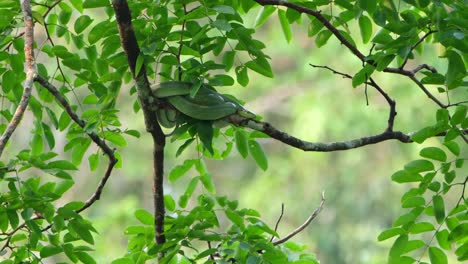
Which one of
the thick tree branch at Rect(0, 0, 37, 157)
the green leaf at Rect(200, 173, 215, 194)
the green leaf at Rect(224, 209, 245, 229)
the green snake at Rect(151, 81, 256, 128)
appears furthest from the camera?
the green leaf at Rect(200, 173, 215, 194)

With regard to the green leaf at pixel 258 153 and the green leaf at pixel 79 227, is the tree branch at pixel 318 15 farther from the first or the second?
the green leaf at pixel 79 227

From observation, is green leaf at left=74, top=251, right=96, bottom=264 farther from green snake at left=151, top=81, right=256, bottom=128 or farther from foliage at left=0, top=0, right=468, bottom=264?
green snake at left=151, top=81, right=256, bottom=128

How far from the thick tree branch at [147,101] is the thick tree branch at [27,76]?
180 millimetres

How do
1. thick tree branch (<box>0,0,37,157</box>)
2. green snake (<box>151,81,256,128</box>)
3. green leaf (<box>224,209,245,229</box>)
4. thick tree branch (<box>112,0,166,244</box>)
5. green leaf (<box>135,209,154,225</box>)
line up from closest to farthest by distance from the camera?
thick tree branch (<box>0,0,37,157</box>)
thick tree branch (<box>112,0,166,244</box>)
green snake (<box>151,81,256,128</box>)
green leaf (<box>224,209,245,229</box>)
green leaf (<box>135,209,154,225</box>)

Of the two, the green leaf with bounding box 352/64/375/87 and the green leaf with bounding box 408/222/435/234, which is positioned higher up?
the green leaf with bounding box 352/64/375/87

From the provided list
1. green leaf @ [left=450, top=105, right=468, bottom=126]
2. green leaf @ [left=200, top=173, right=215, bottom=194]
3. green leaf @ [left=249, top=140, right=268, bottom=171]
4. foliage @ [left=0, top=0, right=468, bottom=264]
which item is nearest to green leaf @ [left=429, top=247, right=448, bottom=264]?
foliage @ [left=0, top=0, right=468, bottom=264]

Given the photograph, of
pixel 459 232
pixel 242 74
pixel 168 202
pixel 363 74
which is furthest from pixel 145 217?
pixel 459 232

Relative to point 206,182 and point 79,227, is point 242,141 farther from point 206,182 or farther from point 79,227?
point 79,227

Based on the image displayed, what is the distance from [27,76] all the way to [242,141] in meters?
0.67

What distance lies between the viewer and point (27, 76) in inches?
62.1

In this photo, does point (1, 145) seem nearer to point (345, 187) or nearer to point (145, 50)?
point (145, 50)

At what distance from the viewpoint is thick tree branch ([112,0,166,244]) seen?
1.70m

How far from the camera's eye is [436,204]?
192cm

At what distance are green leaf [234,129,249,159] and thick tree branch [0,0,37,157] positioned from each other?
59 cm
